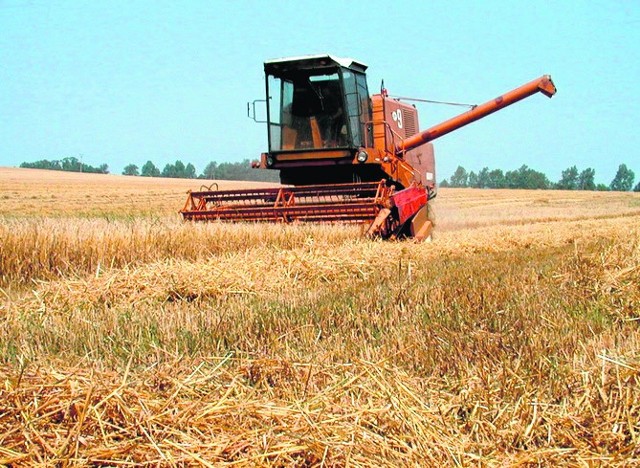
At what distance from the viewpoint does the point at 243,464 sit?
2.07m

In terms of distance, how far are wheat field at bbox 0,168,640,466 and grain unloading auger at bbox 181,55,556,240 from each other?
299 centimetres

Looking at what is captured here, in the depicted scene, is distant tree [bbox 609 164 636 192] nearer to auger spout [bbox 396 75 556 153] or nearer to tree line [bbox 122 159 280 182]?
tree line [bbox 122 159 280 182]

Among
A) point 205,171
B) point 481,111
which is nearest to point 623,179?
point 205,171

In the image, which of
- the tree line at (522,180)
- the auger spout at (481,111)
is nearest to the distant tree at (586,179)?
the tree line at (522,180)

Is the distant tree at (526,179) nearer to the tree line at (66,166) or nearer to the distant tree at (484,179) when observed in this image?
the distant tree at (484,179)

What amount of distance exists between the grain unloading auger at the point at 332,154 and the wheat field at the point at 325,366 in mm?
2991

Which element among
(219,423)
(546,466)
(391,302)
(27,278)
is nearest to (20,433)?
(219,423)

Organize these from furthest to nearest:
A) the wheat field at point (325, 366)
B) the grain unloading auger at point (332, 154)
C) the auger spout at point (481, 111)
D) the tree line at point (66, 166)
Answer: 1. the tree line at point (66, 166)
2. the auger spout at point (481, 111)
3. the grain unloading auger at point (332, 154)
4. the wheat field at point (325, 366)

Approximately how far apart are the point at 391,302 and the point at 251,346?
151 cm

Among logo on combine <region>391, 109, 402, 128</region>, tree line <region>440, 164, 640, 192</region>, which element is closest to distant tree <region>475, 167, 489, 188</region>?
tree line <region>440, 164, 640, 192</region>

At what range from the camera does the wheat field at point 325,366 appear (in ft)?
7.17

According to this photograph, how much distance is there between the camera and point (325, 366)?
2928 millimetres

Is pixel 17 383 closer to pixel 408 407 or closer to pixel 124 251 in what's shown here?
pixel 408 407

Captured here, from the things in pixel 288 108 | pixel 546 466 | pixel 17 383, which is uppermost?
pixel 288 108
